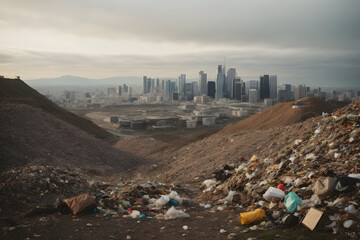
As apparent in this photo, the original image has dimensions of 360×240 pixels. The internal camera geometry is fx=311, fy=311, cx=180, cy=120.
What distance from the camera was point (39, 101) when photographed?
2689 centimetres

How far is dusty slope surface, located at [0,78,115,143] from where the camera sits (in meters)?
26.4

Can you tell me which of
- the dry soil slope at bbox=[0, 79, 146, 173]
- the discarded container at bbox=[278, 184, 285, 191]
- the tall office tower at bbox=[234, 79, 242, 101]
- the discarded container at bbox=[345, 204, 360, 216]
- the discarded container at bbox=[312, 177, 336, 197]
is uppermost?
the tall office tower at bbox=[234, 79, 242, 101]

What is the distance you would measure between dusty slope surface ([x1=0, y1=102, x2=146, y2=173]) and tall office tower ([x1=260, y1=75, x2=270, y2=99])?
9617cm

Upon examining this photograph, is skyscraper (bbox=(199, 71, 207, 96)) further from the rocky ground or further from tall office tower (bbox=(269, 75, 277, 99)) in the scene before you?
the rocky ground

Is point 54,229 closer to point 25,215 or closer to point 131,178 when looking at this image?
point 25,215

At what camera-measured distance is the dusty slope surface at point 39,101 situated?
1040 inches

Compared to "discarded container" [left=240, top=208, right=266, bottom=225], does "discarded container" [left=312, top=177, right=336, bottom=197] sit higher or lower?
higher

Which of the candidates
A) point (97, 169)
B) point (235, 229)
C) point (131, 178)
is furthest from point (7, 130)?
point (235, 229)

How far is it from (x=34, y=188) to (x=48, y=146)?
28.7 ft

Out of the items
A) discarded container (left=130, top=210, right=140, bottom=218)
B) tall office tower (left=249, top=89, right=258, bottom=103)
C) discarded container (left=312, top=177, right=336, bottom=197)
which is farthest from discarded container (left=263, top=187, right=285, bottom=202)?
tall office tower (left=249, top=89, right=258, bottom=103)

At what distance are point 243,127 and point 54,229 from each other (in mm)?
17974

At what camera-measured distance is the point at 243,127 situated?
864 inches

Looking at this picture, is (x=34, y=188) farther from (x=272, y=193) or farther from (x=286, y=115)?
(x=286, y=115)

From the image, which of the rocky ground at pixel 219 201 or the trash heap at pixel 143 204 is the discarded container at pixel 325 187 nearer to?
the rocky ground at pixel 219 201
